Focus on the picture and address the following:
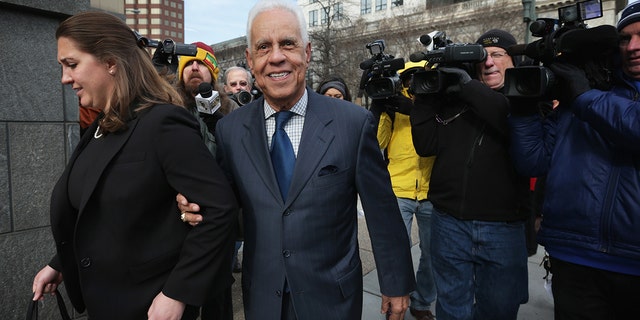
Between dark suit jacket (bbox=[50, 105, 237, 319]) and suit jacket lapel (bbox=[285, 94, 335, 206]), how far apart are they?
0.28 metres

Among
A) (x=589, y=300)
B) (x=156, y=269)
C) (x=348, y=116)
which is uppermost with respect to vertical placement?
(x=348, y=116)

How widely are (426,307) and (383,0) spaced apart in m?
47.3

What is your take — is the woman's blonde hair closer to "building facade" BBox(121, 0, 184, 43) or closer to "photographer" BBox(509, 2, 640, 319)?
"photographer" BBox(509, 2, 640, 319)

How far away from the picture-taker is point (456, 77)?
105 inches

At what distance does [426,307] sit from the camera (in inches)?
137

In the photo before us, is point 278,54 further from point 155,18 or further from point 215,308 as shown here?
point 155,18

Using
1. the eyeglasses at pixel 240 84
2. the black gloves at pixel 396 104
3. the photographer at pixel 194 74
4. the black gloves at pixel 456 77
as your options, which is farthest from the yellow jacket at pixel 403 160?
the eyeglasses at pixel 240 84

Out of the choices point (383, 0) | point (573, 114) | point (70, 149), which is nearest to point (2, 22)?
point (70, 149)

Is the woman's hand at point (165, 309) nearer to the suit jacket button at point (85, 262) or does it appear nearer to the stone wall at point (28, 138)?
the suit jacket button at point (85, 262)

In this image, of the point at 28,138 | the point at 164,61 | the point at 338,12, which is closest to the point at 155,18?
the point at 338,12

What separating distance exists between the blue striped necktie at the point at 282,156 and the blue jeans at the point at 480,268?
1394 millimetres

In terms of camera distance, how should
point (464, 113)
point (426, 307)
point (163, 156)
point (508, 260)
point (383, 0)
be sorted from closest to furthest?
point (163, 156), point (508, 260), point (464, 113), point (426, 307), point (383, 0)

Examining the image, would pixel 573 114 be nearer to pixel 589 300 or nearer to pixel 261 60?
pixel 589 300

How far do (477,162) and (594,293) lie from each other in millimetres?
942
